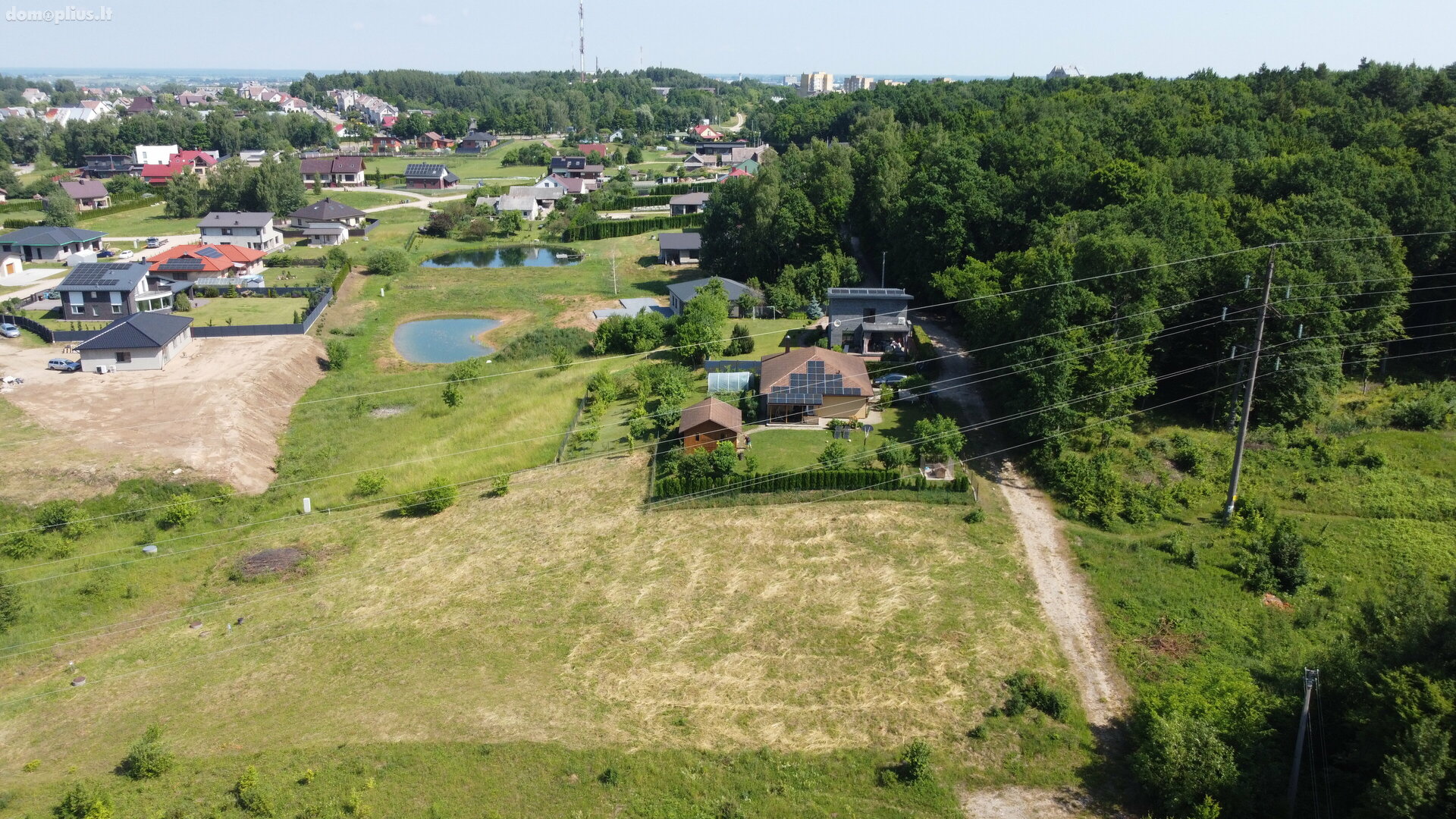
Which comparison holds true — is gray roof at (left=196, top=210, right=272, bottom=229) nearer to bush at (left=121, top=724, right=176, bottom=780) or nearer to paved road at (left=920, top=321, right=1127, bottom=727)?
paved road at (left=920, top=321, right=1127, bottom=727)

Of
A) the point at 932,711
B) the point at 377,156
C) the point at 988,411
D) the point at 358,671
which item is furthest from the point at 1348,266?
the point at 377,156

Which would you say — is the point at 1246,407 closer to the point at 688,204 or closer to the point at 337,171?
the point at 688,204

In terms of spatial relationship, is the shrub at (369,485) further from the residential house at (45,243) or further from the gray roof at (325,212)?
the gray roof at (325,212)

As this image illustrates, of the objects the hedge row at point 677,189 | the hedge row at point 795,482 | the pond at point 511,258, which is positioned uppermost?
the hedge row at point 677,189

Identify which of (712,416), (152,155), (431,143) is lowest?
(712,416)

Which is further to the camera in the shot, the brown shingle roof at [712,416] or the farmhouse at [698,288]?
the farmhouse at [698,288]

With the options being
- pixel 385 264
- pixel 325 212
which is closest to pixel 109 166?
pixel 325 212

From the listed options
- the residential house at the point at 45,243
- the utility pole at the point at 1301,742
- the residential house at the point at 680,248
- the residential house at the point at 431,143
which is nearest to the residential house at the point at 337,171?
the residential house at the point at 45,243
